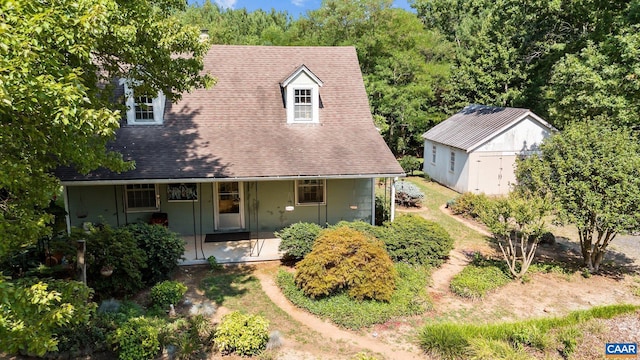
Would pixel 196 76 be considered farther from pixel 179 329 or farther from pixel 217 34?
pixel 217 34

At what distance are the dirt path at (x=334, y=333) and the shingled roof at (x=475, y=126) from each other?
1559 cm

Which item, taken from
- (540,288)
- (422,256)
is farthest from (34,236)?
(540,288)

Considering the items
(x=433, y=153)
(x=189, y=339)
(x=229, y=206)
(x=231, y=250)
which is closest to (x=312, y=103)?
(x=229, y=206)

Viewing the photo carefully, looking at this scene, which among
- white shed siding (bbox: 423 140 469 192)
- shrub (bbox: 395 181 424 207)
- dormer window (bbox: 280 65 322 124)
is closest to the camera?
dormer window (bbox: 280 65 322 124)

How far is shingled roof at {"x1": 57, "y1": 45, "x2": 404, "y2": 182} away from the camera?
543 inches

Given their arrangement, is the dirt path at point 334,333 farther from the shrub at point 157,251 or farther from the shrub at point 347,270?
the shrub at point 157,251

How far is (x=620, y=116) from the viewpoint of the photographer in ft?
53.9

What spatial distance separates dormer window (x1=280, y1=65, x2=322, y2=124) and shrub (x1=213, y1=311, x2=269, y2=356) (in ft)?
31.5

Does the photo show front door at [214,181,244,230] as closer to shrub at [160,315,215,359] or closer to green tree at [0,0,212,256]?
shrub at [160,315,215,359]

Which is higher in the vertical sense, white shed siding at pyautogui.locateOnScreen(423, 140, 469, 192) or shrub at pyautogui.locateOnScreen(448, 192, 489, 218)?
white shed siding at pyautogui.locateOnScreen(423, 140, 469, 192)

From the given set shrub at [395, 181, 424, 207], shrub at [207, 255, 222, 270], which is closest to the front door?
shrub at [207, 255, 222, 270]

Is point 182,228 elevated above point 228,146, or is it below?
below

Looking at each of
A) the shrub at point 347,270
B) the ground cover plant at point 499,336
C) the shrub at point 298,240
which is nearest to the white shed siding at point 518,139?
the shrub at point 298,240

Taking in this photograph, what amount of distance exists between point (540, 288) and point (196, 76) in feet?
35.9
